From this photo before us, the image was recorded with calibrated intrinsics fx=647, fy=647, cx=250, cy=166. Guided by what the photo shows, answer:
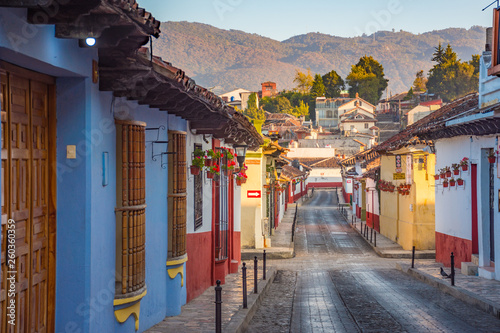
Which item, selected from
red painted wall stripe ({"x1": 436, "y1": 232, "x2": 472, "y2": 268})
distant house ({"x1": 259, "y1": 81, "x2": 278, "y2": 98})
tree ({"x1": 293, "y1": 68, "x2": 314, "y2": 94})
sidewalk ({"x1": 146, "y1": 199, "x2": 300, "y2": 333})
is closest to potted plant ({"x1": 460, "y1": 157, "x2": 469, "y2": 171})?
red painted wall stripe ({"x1": 436, "y1": 232, "x2": 472, "y2": 268})

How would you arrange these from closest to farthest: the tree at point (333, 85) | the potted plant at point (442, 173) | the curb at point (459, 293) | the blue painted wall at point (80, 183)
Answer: the blue painted wall at point (80, 183)
the curb at point (459, 293)
the potted plant at point (442, 173)
the tree at point (333, 85)

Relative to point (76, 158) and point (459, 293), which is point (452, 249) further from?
point (76, 158)

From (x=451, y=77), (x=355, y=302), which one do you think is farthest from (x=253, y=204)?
(x=451, y=77)

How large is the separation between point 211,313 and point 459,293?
6.20 metres

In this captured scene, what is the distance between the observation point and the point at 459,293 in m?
14.7

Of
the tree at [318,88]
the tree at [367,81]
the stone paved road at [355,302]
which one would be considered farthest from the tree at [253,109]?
the stone paved road at [355,302]

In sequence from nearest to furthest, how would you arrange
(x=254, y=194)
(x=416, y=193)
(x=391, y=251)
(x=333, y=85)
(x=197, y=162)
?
(x=197, y=162) → (x=416, y=193) → (x=254, y=194) → (x=391, y=251) → (x=333, y=85)

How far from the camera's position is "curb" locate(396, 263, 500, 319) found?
12.7m

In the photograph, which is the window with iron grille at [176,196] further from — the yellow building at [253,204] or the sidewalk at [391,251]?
the sidewalk at [391,251]

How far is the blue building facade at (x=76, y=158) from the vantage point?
6.04 metres

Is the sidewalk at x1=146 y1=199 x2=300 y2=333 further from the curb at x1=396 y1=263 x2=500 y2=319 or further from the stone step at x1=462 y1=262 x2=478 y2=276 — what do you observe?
the stone step at x1=462 y1=262 x2=478 y2=276

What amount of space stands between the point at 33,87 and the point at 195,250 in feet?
25.6

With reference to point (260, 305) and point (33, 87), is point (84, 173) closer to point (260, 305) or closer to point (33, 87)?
point (33, 87)

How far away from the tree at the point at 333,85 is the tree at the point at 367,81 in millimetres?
2503
